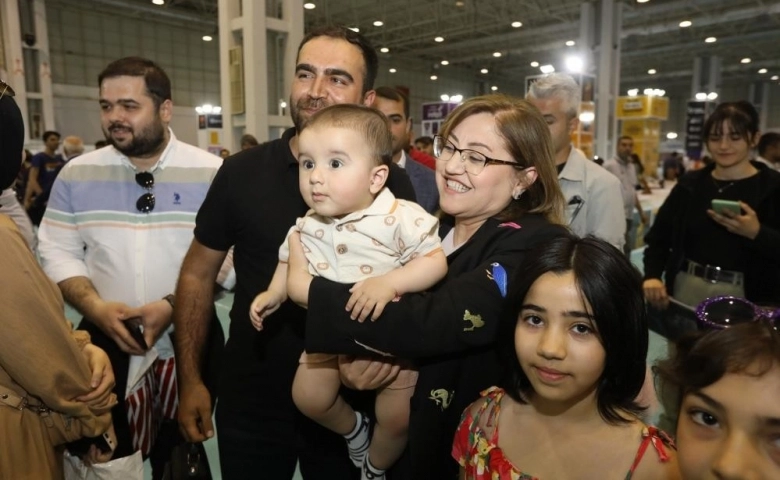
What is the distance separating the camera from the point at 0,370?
1.40 meters

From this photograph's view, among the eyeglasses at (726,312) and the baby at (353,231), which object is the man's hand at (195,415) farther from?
the eyeglasses at (726,312)

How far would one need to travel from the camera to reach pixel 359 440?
5.54 feet

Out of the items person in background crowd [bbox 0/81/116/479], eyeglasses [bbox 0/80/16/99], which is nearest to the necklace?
person in background crowd [bbox 0/81/116/479]

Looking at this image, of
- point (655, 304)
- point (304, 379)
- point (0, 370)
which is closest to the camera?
point (0, 370)

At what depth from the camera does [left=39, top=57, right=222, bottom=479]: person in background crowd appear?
226cm

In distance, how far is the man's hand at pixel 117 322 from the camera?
2.12m

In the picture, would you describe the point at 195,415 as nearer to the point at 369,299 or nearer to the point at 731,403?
the point at 369,299

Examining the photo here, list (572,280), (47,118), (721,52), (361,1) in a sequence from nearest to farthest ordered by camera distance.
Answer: (572,280) → (47,118) → (361,1) → (721,52)

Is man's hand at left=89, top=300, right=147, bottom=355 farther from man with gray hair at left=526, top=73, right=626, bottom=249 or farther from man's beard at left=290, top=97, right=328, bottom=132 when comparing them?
man with gray hair at left=526, top=73, right=626, bottom=249

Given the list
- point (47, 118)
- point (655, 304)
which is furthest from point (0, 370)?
point (47, 118)

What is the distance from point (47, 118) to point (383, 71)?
14502 mm

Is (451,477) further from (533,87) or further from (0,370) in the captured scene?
(533,87)

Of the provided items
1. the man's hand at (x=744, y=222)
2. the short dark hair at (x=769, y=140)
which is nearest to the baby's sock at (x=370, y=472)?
the man's hand at (x=744, y=222)

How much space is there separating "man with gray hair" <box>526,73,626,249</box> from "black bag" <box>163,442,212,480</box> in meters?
2.11
